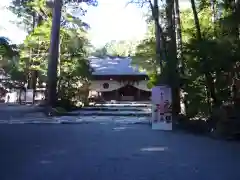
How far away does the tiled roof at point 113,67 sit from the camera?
39750 millimetres

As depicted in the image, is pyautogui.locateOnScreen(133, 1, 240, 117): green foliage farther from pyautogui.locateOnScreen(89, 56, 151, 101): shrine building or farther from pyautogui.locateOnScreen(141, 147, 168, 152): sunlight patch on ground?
pyautogui.locateOnScreen(89, 56, 151, 101): shrine building

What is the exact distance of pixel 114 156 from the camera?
295 inches

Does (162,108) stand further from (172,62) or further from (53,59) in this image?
(53,59)

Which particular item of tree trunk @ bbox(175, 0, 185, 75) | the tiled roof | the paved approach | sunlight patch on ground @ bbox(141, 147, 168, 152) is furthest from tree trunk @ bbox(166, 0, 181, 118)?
the tiled roof

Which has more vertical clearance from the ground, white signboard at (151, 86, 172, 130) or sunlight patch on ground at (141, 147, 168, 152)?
white signboard at (151, 86, 172, 130)

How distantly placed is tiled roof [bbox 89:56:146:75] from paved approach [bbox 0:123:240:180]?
28.2m

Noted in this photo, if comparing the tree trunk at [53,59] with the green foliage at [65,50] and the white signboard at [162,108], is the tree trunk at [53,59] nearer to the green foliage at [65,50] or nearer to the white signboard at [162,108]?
the green foliage at [65,50]

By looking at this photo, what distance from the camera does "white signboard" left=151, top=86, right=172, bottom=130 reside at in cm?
1202

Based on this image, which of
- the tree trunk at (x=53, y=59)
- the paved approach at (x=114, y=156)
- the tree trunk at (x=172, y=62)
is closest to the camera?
the paved approach at (x=114, y=156)

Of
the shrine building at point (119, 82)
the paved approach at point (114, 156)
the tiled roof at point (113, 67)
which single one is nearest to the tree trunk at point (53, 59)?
the paved approach at point (114, 156)

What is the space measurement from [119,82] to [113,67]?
2143 millimetres

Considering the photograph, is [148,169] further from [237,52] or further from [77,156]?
[237,52]

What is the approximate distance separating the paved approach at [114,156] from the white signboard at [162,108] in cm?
106

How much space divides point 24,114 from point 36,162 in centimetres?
1096
